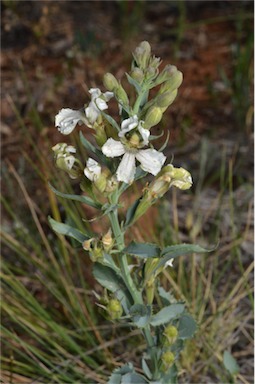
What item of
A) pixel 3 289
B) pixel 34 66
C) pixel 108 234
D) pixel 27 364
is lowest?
pixel 27 364

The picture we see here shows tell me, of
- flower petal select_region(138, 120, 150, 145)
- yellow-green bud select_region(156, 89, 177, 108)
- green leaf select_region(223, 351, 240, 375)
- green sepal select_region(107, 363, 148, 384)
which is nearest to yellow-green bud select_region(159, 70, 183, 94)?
yellow-green bud select_region(156, 89, 177, 108)

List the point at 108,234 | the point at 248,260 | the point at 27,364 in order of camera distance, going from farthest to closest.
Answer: the point at 248,260, the point at 27,364, the point at 108,234

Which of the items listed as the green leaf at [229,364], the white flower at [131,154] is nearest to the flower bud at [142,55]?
the white flower at [131,154]

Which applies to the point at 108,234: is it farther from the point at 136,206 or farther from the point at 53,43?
the point at 53,43

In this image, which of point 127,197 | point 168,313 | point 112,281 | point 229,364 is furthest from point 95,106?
point 127,197

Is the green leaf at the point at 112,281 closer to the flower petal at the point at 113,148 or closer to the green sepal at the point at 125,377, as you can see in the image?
the green sepal at the point at 125,377

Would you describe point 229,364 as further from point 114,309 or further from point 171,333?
point 114,309

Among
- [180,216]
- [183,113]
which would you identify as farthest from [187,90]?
[180,216]
